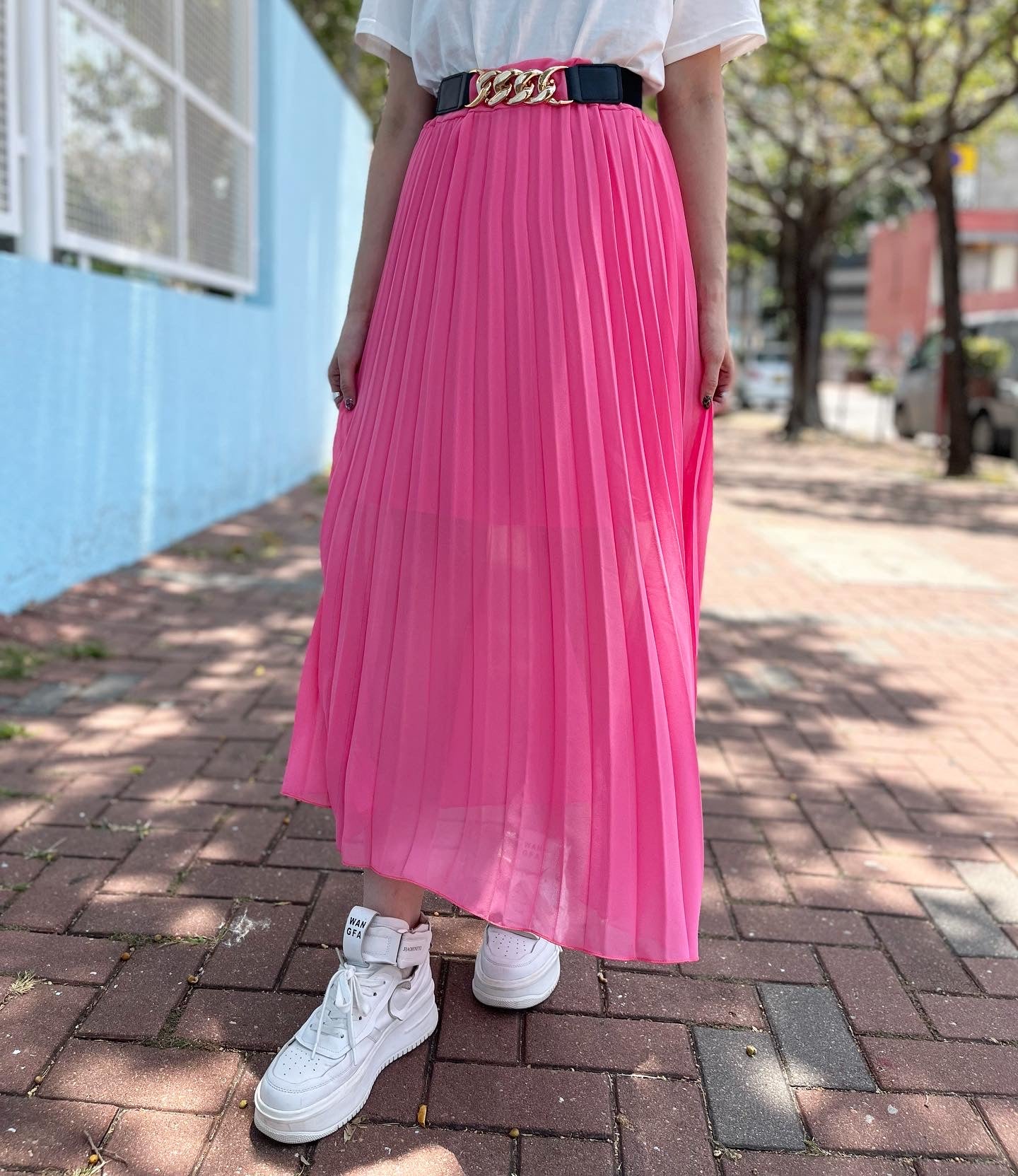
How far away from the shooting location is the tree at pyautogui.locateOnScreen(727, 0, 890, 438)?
617 inches

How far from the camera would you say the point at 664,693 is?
5.42ft

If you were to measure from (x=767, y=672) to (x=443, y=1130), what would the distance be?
9.14 feet

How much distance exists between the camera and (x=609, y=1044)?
1.82 meters

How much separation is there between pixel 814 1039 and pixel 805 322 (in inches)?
676

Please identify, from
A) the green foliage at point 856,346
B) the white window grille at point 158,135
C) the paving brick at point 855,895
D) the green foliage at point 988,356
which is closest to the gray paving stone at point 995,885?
the paving brick at point 855,895

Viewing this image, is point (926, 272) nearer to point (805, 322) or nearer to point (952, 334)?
point (805, 322)

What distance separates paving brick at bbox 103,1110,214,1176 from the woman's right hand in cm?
111

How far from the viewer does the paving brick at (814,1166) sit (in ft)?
5.07

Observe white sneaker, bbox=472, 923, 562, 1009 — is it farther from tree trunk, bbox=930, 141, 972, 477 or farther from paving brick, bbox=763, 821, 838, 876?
tree trunk, bbox=930, 141, 972, 477

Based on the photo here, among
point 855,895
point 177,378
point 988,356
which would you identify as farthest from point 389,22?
point 988,356

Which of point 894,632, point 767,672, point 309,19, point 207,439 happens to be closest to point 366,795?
point 767,672

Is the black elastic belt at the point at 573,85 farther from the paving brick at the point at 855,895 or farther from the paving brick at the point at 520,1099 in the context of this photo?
the paving brick at the point at 855,895

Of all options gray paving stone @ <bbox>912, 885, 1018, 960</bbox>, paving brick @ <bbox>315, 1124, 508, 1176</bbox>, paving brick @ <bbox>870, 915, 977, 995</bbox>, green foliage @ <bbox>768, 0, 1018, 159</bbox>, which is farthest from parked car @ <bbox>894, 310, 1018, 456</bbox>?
paving brick @ <bbox>315, 1124, 508, 1176</bbox>

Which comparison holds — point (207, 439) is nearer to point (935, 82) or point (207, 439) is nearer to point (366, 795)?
point (366, 795)
